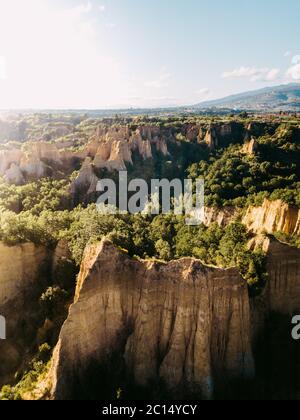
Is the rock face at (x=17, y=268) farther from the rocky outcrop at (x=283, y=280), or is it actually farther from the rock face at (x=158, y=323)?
the rocky outcrop at (x=283, y=280)

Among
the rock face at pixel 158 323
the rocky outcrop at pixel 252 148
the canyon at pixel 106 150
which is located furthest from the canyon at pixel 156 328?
the rocky outcrop at pixel 252 148

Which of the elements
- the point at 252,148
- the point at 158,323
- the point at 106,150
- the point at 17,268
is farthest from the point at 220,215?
the point at 106,150

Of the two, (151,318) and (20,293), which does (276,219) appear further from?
(20,293)

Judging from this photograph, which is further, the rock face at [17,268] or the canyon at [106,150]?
the canyon at [106,150]

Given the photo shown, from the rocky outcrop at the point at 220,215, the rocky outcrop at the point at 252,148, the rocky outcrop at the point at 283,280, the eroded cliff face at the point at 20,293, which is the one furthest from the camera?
the rocky outcrop at the point at 252,148

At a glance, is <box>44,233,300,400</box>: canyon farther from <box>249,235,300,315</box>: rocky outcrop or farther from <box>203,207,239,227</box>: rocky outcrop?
<box>203,207,239,227</box>: rocky outcrop

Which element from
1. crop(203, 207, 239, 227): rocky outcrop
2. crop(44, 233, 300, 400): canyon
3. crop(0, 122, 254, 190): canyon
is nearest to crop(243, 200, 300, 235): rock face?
crop(203, 207, 239, 227): rocky outcrop

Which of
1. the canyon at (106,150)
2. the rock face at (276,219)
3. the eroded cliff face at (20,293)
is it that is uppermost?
the canyon at (106,150)
